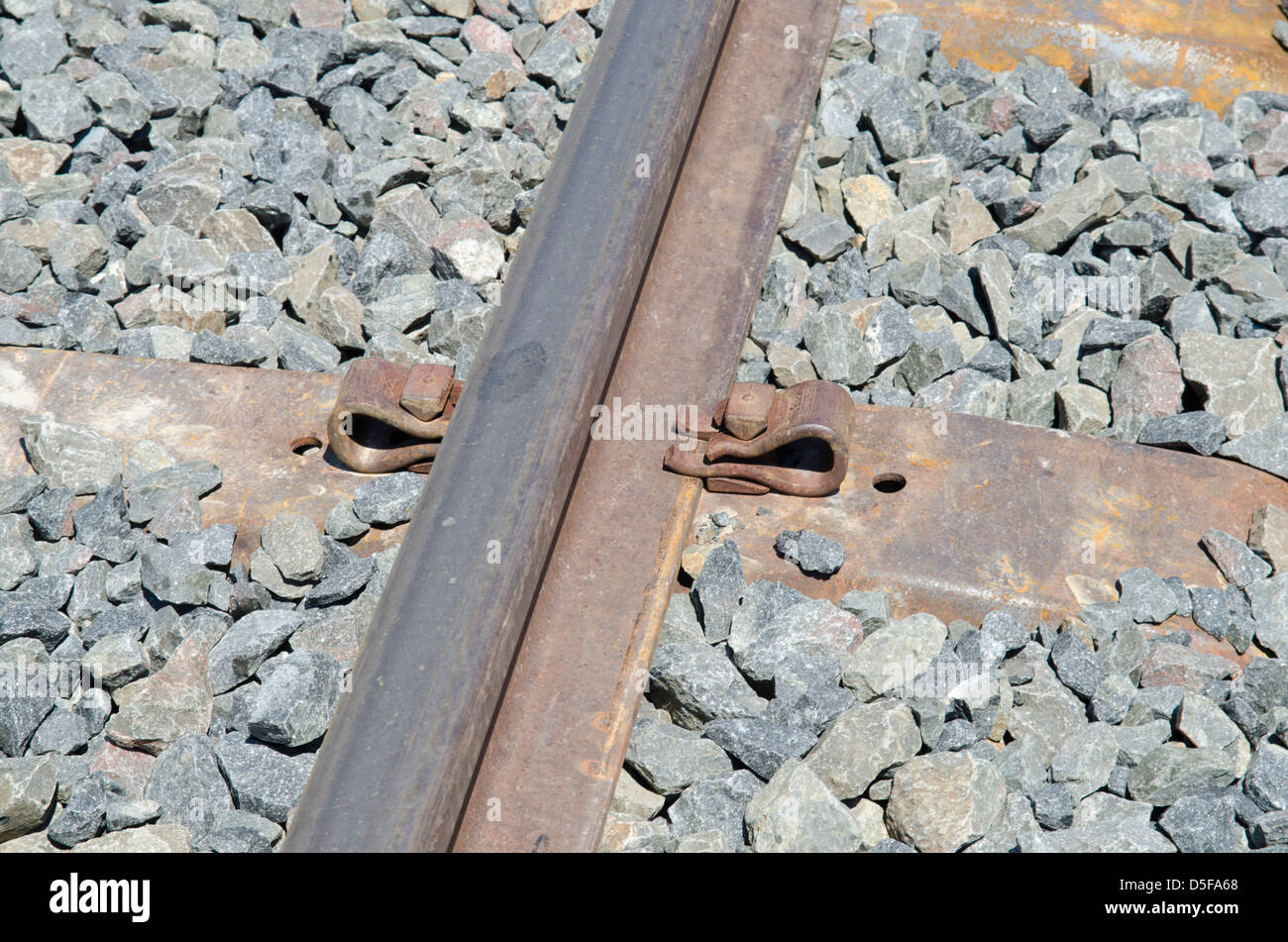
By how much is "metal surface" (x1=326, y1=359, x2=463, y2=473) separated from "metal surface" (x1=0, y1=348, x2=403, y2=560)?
58 mm

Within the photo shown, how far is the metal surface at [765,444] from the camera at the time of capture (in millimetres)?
2445

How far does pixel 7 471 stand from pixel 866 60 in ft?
8.42

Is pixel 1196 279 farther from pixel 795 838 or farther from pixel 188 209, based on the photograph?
pixel 188 209

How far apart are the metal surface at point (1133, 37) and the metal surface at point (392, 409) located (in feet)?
6.94

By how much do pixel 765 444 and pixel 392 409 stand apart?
73 centimetres

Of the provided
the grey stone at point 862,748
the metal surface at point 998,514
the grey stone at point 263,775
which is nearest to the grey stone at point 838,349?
the metal surface at point 998,514

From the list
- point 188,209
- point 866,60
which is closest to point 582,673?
point 188,209

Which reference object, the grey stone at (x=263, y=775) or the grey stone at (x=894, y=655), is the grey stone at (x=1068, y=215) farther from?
the grey stone at (x=263, y=775)

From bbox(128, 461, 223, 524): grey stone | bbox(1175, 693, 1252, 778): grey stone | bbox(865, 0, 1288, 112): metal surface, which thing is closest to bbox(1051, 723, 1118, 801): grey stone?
bbox(1175, 693, 1252, 778): grey stone

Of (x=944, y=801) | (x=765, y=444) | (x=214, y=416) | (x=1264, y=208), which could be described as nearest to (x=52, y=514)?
(x=214, y=416)

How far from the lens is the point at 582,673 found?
2.15 meters

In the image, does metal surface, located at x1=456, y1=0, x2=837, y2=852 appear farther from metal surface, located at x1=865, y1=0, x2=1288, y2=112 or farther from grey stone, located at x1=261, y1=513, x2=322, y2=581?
metal surface, located at x1=865, y1=0, x2=1288, y2=112

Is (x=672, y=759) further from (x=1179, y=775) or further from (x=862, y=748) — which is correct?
(x=1179, y=775)

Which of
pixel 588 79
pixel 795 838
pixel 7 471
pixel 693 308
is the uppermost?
pixel 588 79
